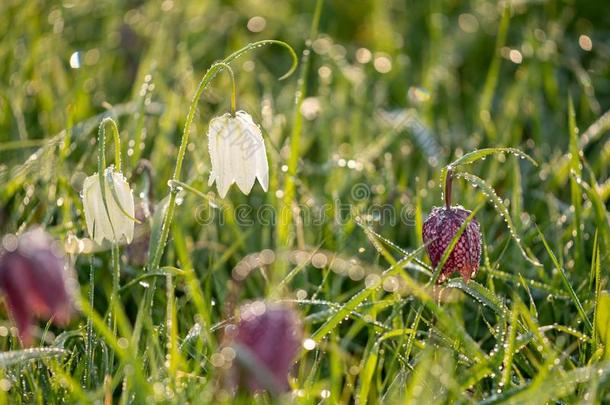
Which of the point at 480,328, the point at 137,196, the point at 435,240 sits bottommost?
the point at 480,328

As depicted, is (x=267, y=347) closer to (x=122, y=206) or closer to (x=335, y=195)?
(x=122, y=206)

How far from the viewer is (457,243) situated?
1684 millimetres

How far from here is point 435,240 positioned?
168 centimetres

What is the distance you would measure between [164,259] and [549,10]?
2.12m

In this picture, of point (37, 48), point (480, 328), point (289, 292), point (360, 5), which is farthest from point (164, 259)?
point (360, 5)

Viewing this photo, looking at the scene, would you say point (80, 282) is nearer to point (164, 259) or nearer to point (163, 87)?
point (164, 259)

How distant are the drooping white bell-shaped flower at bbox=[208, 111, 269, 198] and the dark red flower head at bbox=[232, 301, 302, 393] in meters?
0.45

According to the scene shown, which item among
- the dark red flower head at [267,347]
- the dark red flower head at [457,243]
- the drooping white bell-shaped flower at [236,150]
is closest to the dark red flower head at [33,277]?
the dark red flower head at [267,347]

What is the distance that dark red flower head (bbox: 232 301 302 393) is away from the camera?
1.29 metres

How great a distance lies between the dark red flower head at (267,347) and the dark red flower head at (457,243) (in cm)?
44

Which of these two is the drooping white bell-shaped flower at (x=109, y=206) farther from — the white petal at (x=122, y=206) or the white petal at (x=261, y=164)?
the white petal at (x=261, y=164)

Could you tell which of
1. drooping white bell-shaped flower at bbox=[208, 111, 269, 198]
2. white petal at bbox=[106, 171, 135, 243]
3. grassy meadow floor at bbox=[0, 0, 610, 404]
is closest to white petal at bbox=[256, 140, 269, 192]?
drooping white bell-shaped flower at bbox=[208, 111, 269, 198]

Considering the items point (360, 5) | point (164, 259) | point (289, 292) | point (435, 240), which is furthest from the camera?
point (360, 5)

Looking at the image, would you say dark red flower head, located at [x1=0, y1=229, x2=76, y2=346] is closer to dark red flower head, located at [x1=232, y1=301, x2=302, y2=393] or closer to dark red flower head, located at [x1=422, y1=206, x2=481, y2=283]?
dark red flower head, located at [x1=232, y1=301, x2=302, y2=393]
